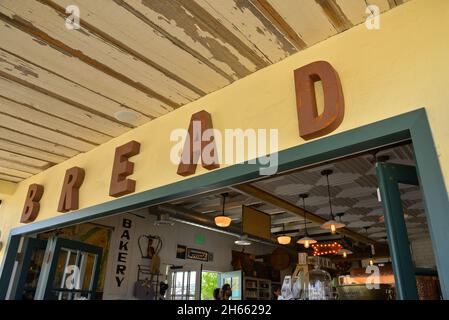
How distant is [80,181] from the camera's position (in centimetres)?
343

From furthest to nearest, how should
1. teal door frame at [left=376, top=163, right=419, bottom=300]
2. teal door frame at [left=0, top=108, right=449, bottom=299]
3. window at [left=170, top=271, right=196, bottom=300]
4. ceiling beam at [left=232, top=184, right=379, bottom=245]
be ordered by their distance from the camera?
window at [left=170, top=271, right=196, bottom=300]
ceiling beam at [left=232, top=184, right=379, bottom=245]
teal door frame at [left=376, top=163, right=419, bottom=300]
teal door frame at [left=0, top=108, right=449, bottom=299]

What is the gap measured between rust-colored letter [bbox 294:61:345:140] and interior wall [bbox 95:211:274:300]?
516 cm

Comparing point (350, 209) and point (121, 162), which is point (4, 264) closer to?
point (121, 162)

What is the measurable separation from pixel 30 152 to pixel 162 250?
163 inches

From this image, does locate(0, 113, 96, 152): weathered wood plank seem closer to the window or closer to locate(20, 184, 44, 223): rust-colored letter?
locate(20, 184, 44, 223): rust-colored letter

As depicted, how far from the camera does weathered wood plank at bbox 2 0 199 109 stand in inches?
76.6

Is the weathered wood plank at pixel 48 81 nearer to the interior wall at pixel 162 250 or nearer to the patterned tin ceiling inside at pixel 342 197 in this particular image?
the patterned tin ceiling inside at pixel 342 197

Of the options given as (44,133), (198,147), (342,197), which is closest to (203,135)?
(198,147)

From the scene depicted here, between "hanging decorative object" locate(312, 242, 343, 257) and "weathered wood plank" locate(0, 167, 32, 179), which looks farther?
"hanging decorative object" locate(312, 242, 343, 257)

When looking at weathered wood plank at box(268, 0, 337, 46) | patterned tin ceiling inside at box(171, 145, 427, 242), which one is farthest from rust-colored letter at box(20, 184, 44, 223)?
weathered wood plank at box(268, 0, 337, 46)

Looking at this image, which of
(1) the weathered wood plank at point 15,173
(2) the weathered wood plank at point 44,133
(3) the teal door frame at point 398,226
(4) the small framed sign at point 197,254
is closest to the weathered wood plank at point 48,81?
(2) the weathered wood plank at point 44,133

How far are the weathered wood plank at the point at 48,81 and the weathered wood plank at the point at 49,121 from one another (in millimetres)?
401

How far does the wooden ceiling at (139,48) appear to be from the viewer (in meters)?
1.88

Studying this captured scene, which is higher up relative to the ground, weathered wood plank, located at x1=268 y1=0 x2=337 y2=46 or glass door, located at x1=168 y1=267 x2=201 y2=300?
weathered wood plank, located at x1=268 y1=0 x2=337 y2=46
